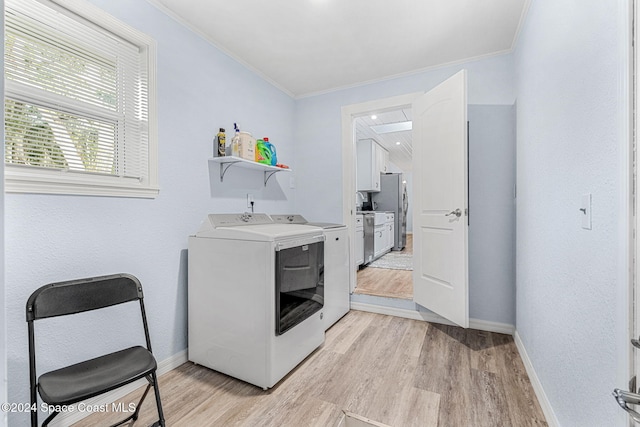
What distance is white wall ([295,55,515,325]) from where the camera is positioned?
251 cm

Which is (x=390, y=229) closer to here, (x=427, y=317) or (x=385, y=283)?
(x=385, y=283)

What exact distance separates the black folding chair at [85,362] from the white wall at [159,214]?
5.3 inches

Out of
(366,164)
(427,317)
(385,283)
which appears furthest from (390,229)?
(427,317)

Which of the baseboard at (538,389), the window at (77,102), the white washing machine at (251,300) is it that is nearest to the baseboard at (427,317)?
the baseboard at (538,389)

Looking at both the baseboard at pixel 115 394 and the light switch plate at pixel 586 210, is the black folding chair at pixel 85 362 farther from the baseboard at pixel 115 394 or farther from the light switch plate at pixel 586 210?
the light switch plate at pixel 586 210

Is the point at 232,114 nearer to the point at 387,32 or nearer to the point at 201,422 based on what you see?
the point at 387,32

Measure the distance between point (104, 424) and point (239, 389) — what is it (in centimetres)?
67

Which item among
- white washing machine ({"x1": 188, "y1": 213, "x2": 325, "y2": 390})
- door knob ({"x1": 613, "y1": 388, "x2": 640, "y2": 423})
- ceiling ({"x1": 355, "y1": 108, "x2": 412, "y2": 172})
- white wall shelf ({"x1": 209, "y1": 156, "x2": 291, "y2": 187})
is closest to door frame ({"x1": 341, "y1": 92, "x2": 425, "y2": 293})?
ceiling ({"x1": 355, "y1": 108, "x2": 412, "y2": 172})

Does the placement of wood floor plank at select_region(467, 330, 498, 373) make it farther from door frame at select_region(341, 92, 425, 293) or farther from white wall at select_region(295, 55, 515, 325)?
door frame at select_region(341, 92, 425, 293)

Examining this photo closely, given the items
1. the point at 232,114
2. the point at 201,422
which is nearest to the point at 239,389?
the point at 201,422

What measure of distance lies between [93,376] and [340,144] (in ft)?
8.81

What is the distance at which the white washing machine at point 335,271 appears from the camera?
2586mm

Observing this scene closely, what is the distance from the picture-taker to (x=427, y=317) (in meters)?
2.80

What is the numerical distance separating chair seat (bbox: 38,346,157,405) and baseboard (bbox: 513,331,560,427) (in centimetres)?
189
